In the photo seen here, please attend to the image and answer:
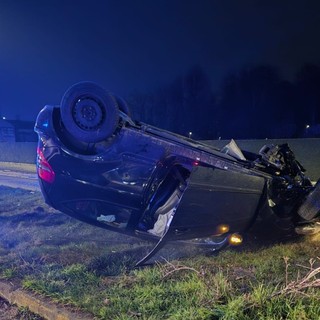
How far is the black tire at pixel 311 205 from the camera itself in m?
4.09

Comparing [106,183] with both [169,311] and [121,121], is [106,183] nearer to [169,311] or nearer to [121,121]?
[121,121]

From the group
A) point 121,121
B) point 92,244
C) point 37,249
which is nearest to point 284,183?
point 121,121

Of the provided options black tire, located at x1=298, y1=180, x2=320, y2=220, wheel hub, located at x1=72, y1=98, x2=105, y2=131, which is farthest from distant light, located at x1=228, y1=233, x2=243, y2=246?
wheel hub, located at x1=72, y1=98, x2=105, y2=131

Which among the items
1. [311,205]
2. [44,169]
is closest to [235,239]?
[311,205]

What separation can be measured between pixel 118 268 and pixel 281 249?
6.76 feet

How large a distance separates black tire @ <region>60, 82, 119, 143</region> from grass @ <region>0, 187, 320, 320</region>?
1.53 m

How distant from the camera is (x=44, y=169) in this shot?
4.32 meters

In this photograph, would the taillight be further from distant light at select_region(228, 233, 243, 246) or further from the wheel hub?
distant light at select_region(228, 233, 243, 246)

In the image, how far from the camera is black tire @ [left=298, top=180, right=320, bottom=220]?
4086mm

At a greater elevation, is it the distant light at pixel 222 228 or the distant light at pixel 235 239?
the distant light at pixel 222 228

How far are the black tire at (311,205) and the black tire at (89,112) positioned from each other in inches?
93.8

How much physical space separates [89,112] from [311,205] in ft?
9.10

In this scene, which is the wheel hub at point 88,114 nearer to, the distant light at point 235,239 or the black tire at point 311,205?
the distant light at point 235,239

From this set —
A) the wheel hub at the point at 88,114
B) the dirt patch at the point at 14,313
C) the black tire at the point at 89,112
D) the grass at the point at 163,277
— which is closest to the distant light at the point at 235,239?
the grass at the point at 163,277
